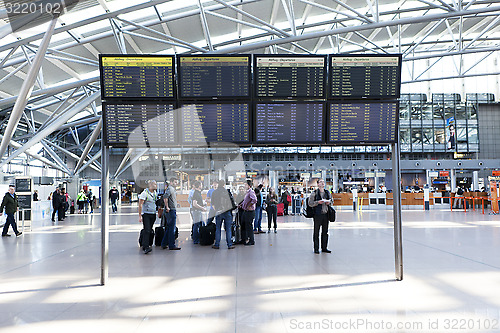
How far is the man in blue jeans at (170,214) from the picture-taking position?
28.9ft

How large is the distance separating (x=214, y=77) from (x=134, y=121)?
58.5 inches

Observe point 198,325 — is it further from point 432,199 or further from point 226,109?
point 432,199

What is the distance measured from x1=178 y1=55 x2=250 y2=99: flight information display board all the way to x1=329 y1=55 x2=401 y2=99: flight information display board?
1467 millimetres

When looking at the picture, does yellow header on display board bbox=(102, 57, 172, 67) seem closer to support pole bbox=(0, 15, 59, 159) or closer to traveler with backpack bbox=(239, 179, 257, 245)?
traveler with backpack bbox=(239, 179, 257, 245)

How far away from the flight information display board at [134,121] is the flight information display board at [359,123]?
2.66 m

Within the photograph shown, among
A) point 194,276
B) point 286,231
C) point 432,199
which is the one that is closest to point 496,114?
point 432,199

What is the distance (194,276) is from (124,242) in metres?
5.19

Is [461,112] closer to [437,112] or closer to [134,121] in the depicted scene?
[437,112]

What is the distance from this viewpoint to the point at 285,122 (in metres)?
6.22

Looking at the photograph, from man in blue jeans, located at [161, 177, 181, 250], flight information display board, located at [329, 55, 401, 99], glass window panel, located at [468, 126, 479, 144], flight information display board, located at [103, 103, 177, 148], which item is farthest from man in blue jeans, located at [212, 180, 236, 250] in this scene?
glass window panel, located at [468, 126, 479, 144]

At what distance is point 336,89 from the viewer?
6.22 metres

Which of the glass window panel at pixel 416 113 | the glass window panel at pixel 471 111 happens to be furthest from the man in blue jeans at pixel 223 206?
the glass window panel at pixel 471 111

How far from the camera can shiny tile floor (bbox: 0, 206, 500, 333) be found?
3.97 meters

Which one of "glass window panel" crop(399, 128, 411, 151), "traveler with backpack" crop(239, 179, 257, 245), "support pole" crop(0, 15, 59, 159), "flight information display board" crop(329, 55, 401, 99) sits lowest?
"traveler with backpack" crop(239, 179, 257, 245)
